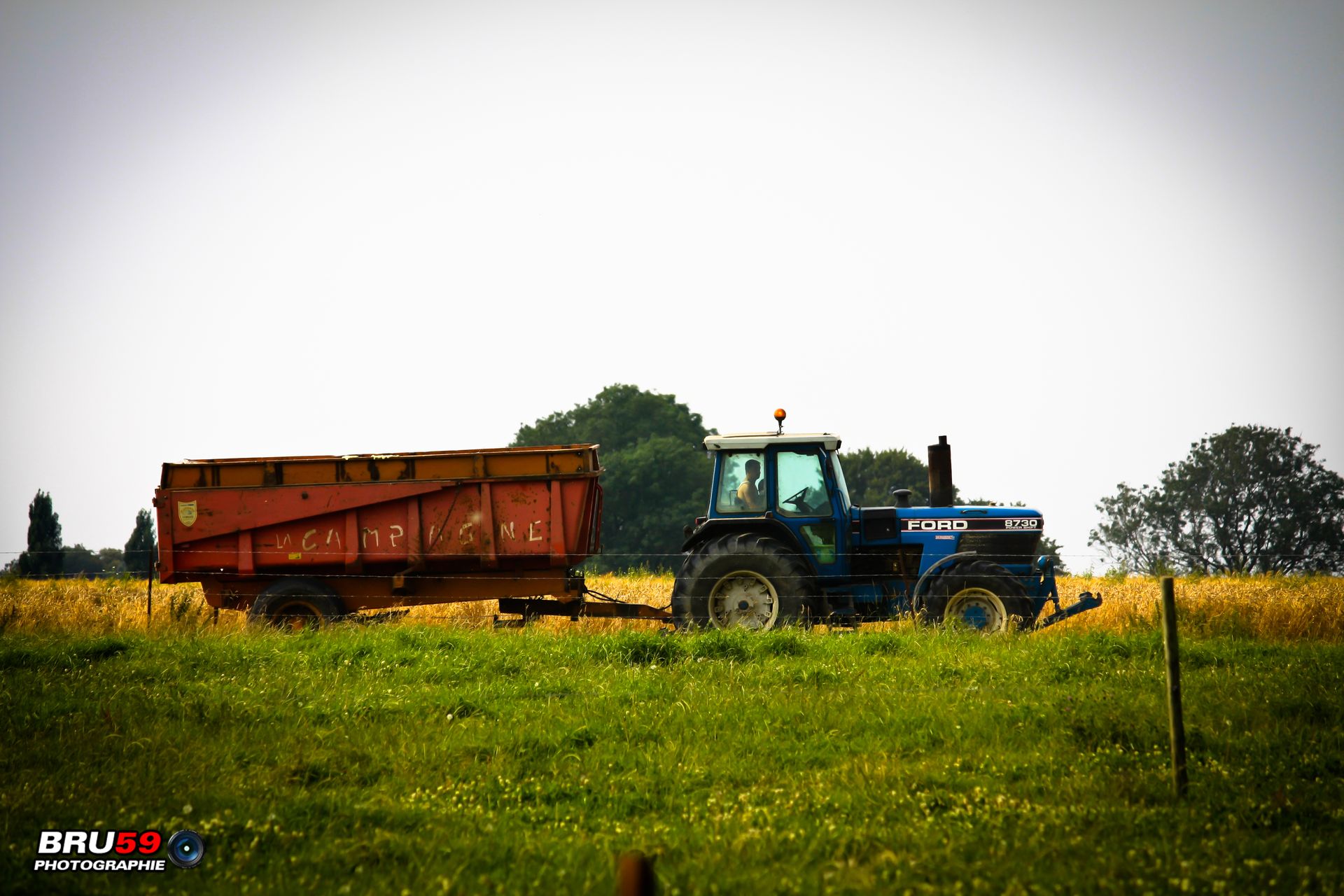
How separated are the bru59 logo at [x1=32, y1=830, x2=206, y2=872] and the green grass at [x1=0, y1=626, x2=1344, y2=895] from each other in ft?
0.33

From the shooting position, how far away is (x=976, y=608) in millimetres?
10891

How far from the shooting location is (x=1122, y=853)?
460cm

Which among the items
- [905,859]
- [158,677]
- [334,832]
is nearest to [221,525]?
[158,677]

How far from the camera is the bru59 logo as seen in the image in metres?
4.71

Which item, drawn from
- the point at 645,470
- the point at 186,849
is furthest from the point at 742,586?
the point at 645,470

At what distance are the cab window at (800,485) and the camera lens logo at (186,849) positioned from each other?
7.68m

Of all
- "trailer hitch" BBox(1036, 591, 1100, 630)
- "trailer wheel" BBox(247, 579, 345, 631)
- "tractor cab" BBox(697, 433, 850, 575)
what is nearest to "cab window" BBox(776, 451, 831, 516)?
"tractor cab" BBox(697, 433, 850, 575)

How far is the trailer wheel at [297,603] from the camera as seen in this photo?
39.2 ft

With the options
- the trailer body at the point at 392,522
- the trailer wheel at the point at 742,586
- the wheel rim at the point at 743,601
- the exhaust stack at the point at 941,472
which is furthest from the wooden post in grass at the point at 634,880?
the exhaust stack at the point at 941,472

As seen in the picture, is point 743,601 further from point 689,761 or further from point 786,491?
point 689,761

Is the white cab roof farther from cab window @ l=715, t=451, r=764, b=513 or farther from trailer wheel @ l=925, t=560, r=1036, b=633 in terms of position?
trailer wheel @ l=925, t=560, r=1036, b=633

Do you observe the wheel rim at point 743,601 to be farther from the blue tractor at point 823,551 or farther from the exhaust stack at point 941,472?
the exhaust stack at point 941,472

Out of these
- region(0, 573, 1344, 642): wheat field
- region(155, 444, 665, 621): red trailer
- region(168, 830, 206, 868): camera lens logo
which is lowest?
region(168, 830, 206, 868): camera lens logo

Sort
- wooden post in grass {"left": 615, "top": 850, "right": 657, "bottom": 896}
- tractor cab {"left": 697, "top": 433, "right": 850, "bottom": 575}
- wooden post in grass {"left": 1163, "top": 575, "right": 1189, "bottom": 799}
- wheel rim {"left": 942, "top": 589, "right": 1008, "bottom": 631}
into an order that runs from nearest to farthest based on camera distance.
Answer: wooden post in grass {"left": 615, "top": 850, "right": 657, "bottom": 896}, wooden post in grass {"left": 1163, "top": 575, "right": 1189, "bottom": 799}, wheel rim {"left": 942, "top": 589, "right": 1008, "bottom": 631}, tractor cab {"left": 697, "top": 433, "right": 850, "bottom": 575}
